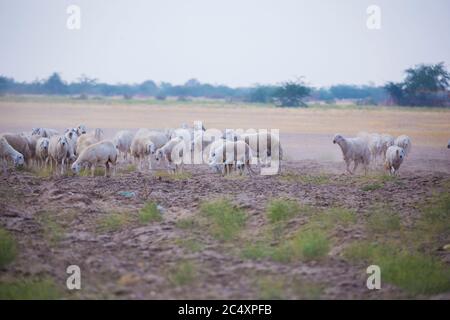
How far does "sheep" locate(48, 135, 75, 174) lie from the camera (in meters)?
15.4

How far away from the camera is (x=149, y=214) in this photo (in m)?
10.8

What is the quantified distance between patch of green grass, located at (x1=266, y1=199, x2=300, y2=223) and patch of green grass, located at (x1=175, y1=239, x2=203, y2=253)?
1606 millimetres

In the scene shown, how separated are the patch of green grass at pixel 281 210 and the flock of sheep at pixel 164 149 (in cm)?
426

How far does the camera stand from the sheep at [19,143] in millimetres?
16656

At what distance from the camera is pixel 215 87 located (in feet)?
232

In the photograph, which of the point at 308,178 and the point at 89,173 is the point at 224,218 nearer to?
the point at 308,178

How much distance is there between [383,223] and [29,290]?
5.63 m

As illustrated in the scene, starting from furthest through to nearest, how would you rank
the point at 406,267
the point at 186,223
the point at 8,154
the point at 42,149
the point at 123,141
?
1. the point at 123,141
2. the point at 42,149
3. the point at 8,154
4. the point at 186,223
5. the point at 406,267

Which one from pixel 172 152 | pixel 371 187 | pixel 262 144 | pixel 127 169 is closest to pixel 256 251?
pixel 371 187

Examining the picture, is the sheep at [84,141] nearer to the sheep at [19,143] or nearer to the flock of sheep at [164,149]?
→ the flock of sheep at [164,149]

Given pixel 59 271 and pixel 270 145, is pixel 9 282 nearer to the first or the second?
pixel 59 271

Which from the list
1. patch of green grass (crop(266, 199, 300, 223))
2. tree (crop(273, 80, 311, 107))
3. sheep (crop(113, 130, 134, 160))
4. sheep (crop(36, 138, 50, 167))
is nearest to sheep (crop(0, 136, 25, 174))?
sheep (crop(36, 138, 50, 167))

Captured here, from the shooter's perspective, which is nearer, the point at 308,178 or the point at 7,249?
the point at 7,249
